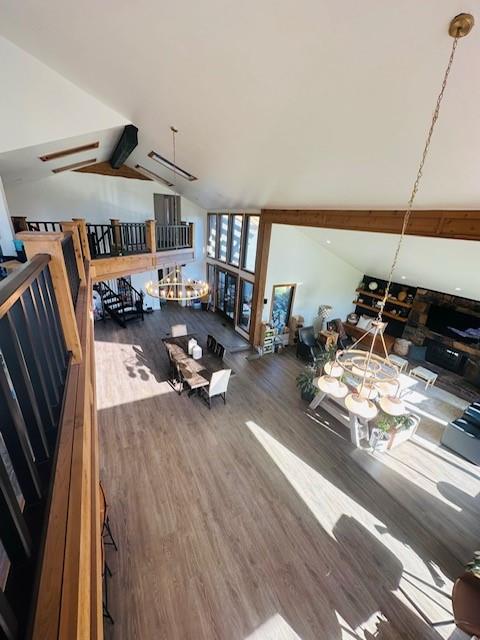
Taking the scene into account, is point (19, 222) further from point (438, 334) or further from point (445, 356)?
point (445, 356)

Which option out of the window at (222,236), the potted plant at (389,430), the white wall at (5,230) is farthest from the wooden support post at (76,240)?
the window at (222,236)

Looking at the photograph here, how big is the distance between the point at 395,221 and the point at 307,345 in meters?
4.42

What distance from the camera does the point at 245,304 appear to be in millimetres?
8703

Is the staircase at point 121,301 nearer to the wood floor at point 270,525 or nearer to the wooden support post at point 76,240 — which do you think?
the wood floor at point 270,525

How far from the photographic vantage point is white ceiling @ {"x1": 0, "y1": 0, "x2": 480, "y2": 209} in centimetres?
168

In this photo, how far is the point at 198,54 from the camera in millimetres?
2391

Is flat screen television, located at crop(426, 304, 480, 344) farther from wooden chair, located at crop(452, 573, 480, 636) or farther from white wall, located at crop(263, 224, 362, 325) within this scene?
wooden chair, located at crop(452, 573, 480, 636)

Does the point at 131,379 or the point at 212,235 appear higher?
the point at 212,235

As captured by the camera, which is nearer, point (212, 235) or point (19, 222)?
point (19, 222)

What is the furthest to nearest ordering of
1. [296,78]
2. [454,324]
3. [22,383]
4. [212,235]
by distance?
[212,235], [454,324], [296,78], [22,383]

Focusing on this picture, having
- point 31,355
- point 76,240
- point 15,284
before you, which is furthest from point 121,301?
point 15,284

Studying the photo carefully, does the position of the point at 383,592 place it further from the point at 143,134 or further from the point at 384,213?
the point at 143,134

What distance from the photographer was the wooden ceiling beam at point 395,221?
10.0ft

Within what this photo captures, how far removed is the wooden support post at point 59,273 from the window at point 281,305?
6.45m
